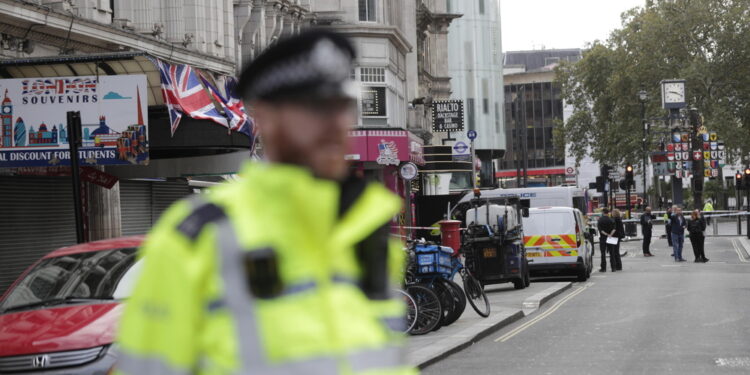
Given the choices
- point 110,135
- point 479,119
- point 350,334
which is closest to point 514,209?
point 110,135

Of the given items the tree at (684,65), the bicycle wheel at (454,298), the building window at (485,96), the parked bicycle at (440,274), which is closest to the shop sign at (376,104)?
the parked bicycle at (440,274)

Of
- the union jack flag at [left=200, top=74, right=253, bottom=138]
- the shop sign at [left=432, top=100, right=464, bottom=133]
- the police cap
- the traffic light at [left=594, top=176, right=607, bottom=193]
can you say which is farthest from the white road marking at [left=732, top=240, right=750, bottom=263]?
the police cap

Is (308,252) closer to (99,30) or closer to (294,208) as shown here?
(294,208)

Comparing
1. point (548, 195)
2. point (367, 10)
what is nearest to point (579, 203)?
point (548, 195)

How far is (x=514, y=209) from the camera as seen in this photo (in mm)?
27500

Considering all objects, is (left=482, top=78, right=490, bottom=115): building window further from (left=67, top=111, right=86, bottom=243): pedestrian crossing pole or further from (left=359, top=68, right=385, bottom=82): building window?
(left=67, top=111, right=86, bottom=243): pedestrian crossing pole

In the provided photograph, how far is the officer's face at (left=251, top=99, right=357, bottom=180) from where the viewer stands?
2426mm

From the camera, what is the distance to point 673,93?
67438mm

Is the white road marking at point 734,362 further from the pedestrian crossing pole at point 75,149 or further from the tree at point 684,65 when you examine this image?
the tree at point 684,65

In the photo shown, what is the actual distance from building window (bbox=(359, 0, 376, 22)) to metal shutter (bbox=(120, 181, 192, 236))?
1604cm

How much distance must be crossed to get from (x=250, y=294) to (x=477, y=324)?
16.1 meters

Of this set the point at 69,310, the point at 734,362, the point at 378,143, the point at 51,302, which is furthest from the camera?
the point at 378,143

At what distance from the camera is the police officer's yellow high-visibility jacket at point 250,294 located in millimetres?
2277

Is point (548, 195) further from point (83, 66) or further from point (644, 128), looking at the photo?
point (644, 128)
